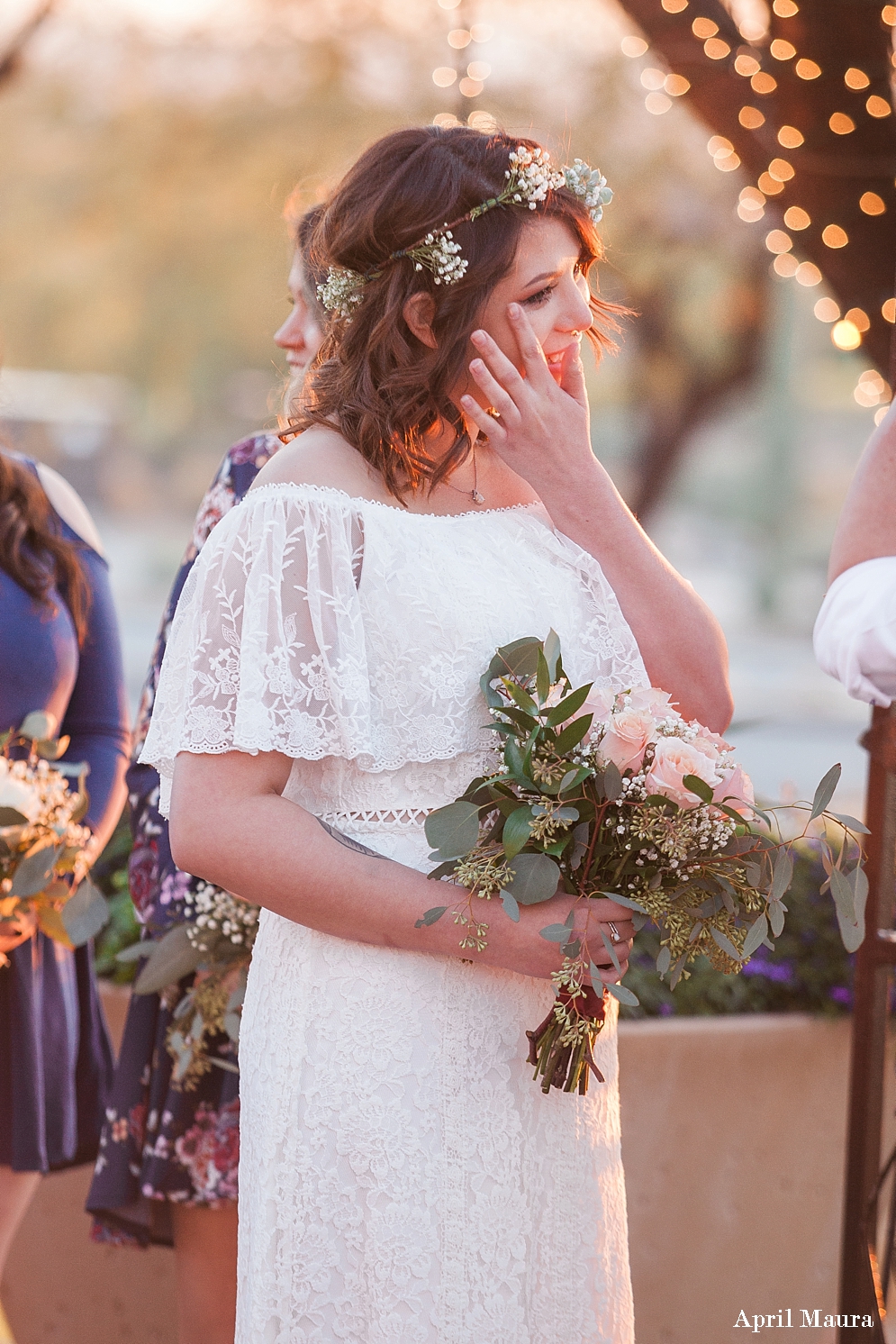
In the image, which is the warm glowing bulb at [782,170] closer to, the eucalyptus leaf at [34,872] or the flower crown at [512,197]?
the flower crown at [512,197]

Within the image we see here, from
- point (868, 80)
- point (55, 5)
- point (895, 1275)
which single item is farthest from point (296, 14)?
point (895, 1275)

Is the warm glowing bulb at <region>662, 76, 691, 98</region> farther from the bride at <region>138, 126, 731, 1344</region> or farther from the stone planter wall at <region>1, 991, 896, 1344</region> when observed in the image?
the stone planter wall at <region>1, 991, 896, 1344</region>

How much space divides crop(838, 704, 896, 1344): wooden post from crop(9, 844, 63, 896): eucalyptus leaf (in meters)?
1.40

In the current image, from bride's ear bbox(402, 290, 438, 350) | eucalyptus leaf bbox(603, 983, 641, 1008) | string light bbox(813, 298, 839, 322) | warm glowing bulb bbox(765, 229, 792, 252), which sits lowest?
eucalyptus leaf bbox(603, 983, 641, 1008)

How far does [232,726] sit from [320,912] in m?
0.26

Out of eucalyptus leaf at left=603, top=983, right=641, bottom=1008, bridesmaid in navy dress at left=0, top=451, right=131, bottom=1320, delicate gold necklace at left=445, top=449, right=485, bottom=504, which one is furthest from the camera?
bridesmaid in navy dress at left=0, top=451, right=131, bottom=1320

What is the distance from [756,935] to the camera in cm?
158

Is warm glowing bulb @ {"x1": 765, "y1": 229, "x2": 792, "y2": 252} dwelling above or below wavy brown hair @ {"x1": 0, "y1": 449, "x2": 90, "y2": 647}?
above

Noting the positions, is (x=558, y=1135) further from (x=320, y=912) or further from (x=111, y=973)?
(x=111, y=973)

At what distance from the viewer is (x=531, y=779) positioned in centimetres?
155

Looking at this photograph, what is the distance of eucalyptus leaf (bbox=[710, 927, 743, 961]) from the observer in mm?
1612

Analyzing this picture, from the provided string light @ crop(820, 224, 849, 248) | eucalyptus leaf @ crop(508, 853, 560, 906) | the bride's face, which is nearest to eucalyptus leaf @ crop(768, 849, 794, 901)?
eucalyptus leaf @ crop(508, 853, 560, 906)

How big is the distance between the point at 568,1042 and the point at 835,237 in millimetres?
2166

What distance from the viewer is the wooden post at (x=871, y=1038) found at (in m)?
2.33
